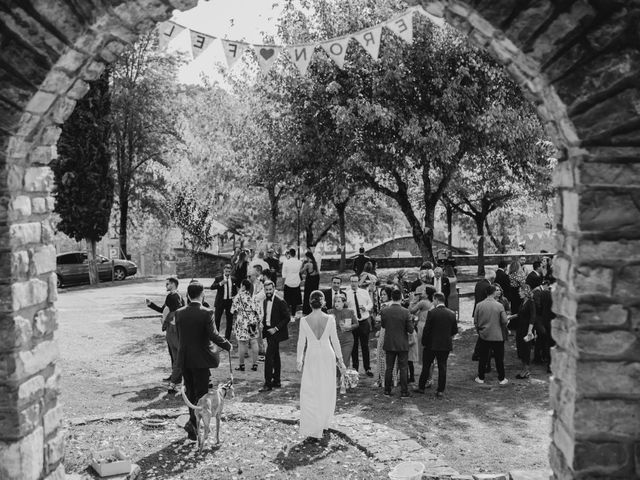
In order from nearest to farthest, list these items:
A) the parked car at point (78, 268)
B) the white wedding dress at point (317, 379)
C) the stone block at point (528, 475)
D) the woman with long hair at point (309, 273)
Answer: the stone block at point (528, 475), the white wedding dress at point (317, 379), the woman with long hair at point (309, 273), the parked car at point (78, 268)

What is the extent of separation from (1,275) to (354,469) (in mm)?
4265

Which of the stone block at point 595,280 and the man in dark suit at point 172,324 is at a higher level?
the stone block at point 595,280

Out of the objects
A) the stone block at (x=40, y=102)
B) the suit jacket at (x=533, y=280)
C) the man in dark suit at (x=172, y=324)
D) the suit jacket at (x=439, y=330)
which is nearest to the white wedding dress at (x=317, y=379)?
the suit jacket at (x=439, y=330)

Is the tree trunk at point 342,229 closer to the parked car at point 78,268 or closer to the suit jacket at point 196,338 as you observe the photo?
the parked car at point 78,268

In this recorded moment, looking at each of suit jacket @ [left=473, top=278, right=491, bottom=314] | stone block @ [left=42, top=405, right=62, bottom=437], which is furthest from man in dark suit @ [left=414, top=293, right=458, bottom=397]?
stone block @ [left=42, top=405, right=62, bottom=437]

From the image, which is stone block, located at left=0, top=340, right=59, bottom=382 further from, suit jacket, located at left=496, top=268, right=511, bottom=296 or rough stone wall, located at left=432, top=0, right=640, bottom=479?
suit jacket, located at left=496, top=268, right=511, bottom=296

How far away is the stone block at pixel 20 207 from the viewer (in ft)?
16.4

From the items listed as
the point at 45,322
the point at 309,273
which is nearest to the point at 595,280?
the point at 45,322

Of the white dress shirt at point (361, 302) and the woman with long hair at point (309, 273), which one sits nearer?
the white dress shirt at point (361, 302)

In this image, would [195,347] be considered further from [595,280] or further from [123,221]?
[123,221]

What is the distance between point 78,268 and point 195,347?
1982 centimetres

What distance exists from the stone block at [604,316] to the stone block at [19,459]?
3931 mm

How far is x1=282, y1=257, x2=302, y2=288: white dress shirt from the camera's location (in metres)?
15.9

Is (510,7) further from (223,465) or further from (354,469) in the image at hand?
(223,465)
